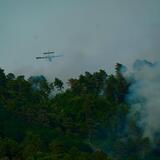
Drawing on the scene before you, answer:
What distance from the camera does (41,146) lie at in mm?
73000

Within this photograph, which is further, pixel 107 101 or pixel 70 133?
pixel 107 101

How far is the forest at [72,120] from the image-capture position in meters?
73.1

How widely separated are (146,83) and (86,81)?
11550mm

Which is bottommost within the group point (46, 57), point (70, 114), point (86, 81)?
point (70, 114)

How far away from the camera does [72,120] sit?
97.9 metres

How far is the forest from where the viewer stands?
7306cm

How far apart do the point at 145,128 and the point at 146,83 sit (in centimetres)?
1571

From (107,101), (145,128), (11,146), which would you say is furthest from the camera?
(107,101)

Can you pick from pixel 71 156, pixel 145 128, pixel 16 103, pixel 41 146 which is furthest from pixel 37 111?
pixel 71 156

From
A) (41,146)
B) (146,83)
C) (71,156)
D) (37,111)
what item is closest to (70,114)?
(37,111)

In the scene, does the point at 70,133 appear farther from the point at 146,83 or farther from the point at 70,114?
the point at 146,83

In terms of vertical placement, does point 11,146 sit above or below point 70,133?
below

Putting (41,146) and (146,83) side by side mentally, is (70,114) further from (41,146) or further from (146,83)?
(41,146)

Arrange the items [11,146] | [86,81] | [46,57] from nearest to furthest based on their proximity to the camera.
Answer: [11,146], [86,81], [46,57]
